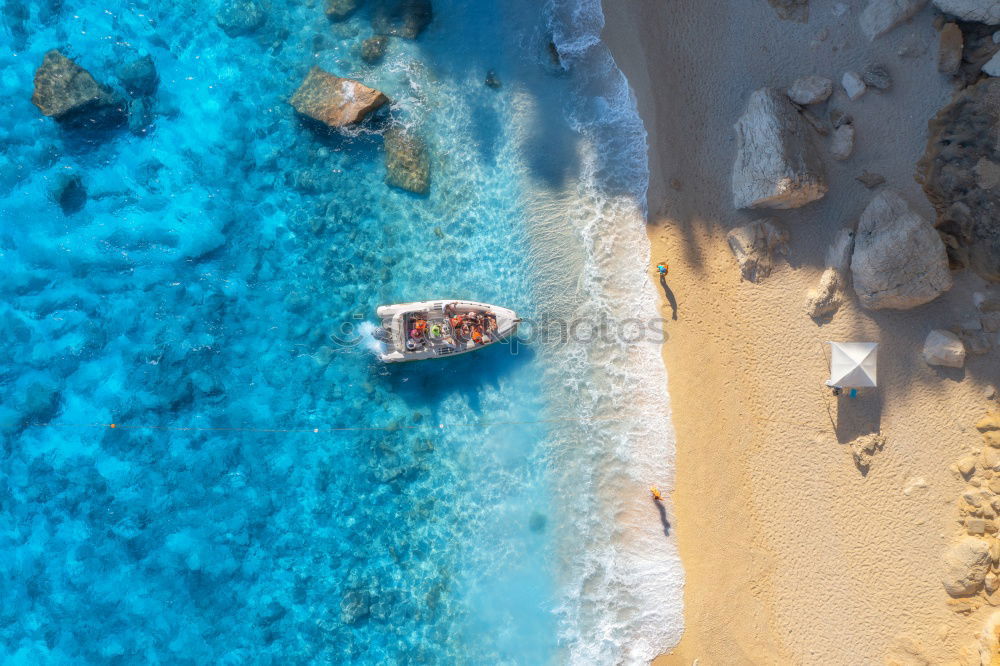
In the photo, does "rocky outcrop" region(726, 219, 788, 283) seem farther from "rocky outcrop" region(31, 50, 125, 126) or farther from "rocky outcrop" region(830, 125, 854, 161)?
"rocky outcrop" region(31, 50, 125, 126)

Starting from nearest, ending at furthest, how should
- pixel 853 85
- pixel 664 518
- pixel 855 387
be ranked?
pixel 855 387 → pixel 853 85 → pixel 664 518

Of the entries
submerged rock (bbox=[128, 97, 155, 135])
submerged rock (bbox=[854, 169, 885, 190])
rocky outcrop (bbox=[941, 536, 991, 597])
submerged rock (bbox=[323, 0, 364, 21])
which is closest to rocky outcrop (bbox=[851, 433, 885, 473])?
rocky outcrop (bbox=[941, 536, 991, 597])

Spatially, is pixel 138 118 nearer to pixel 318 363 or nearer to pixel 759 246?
pixel 318 363

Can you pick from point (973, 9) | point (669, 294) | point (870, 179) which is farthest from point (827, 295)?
point (973, 9)

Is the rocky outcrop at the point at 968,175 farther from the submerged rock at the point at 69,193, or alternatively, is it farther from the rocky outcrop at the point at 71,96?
the submerged rock at the point at 69,193

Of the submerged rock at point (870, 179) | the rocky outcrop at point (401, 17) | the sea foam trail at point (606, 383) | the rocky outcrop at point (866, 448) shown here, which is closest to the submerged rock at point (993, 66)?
the submerged rock at point (870, 179)

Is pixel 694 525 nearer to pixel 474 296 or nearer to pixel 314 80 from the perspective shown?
pixel 474 296

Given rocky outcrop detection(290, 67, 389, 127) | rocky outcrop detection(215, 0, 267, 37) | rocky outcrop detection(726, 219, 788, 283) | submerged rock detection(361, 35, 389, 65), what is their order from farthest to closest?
rocky outcrop detection(215, 0, 267, 37)
submerged rock detection(361, 35, 389, 65)
rocky outcrop detection(290, 67, 389, 127)
rocky outcrop detection(726, 219, 788, 283)
